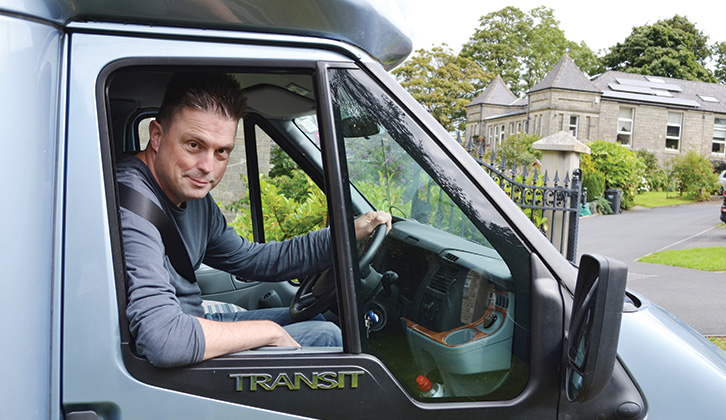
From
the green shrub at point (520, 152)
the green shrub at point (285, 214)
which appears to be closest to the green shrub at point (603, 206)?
A: the green shrub at point (520, 152)

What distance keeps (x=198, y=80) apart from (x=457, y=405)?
1079mm

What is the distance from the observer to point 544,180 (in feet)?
22.9

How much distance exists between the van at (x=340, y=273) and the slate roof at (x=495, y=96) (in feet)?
157

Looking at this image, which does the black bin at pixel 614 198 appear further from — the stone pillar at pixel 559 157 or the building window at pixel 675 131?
the building window at pixel 675 131

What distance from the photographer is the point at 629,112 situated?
37125mm

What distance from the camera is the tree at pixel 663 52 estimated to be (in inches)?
1922

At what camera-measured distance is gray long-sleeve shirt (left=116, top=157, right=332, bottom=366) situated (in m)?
1.27

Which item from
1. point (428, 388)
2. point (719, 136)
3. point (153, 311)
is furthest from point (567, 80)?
point (153, 311)

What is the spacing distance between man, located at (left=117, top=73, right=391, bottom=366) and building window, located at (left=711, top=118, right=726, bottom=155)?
144ft

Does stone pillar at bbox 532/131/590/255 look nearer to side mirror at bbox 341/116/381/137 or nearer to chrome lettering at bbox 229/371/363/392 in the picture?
side mirror at bbox 341/116/381/137

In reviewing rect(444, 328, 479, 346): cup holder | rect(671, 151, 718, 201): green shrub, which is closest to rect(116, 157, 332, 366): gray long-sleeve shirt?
rect(444, 328, 479, 346): cup holder

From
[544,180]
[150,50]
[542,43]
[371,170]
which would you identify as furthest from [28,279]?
[542,43]

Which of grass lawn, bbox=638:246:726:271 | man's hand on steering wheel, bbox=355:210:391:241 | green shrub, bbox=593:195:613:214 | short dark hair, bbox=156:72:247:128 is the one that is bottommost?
grass lawn, bbox=638:246:726:271

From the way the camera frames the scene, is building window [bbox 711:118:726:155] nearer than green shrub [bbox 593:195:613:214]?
No
